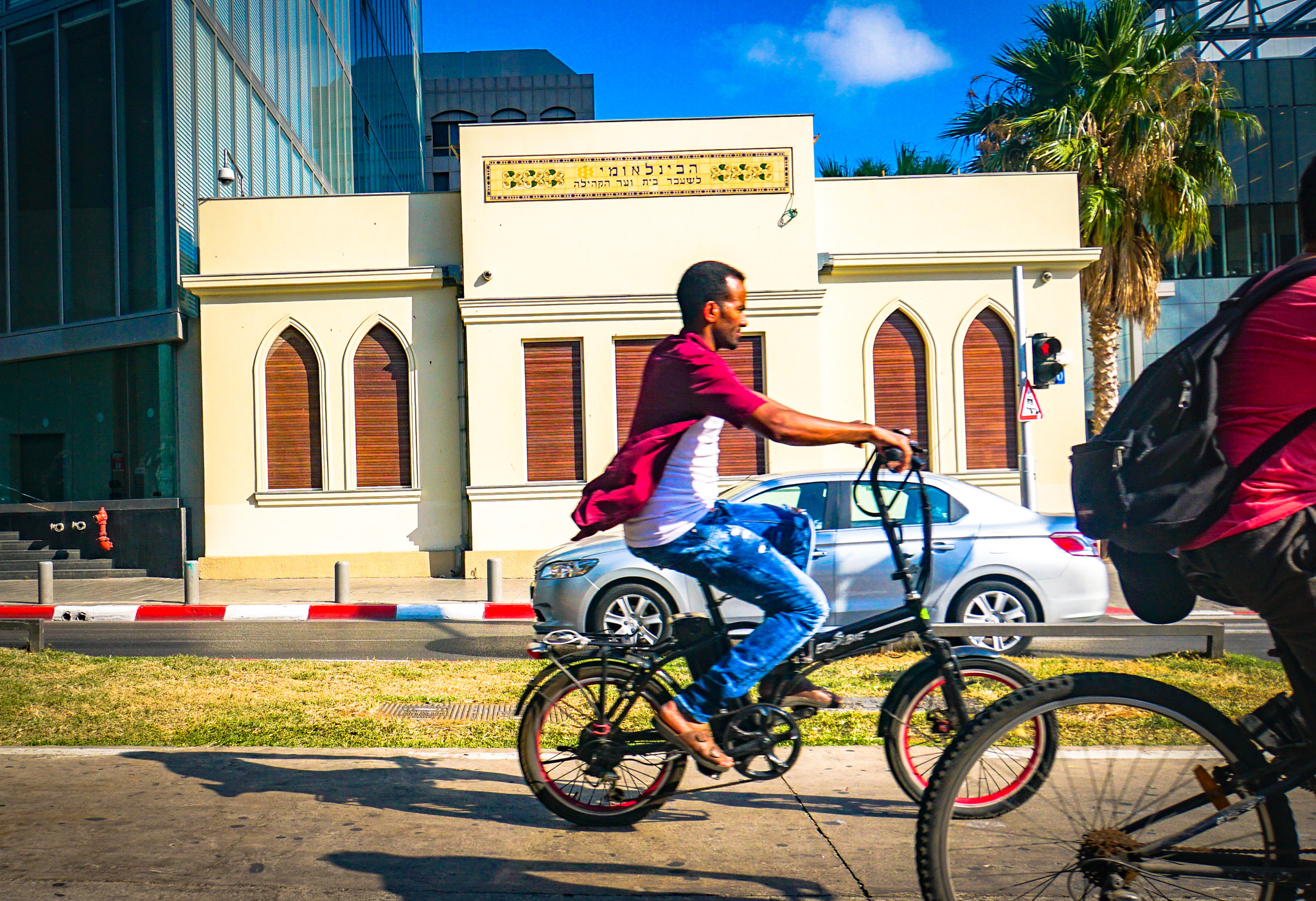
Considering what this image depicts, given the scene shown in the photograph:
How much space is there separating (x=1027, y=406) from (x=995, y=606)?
5993 mm

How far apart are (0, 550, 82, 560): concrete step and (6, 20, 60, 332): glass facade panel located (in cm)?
423

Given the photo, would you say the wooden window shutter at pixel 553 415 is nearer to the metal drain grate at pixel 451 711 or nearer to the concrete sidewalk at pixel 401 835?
the metal drain grate at pixel 451 711

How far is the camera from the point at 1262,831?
7.91ft

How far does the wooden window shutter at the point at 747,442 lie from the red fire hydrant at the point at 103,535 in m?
10.0

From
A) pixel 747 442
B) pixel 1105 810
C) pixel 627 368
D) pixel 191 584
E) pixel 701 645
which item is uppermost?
pixel 627 368

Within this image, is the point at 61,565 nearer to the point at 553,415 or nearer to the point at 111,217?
the point at 111,217

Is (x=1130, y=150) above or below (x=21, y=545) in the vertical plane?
above

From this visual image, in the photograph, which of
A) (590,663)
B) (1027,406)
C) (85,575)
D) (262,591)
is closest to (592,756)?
(590,663)

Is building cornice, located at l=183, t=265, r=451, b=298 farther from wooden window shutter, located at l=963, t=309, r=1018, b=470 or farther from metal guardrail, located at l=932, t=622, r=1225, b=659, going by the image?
metal guardrail, located at l=932, t=622, r=1225, b=659

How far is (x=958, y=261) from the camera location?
16500 millimetres

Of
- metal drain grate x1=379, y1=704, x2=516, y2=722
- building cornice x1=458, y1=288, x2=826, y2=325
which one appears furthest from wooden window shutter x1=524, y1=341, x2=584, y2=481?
metal drain grate x1=379, y1=704, x2=516, y2=722

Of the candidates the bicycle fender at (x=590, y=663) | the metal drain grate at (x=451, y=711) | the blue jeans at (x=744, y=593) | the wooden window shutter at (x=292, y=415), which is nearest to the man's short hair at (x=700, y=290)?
the blue jeans at (x=744, y=593)

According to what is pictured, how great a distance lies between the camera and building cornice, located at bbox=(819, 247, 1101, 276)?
16.4m

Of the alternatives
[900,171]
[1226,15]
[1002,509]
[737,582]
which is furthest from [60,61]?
[1226,15]
